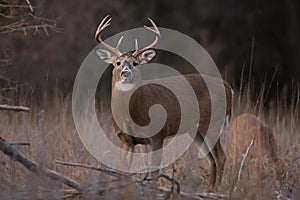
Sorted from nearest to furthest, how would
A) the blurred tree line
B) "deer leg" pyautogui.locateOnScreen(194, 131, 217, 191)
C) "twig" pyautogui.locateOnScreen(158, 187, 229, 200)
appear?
"twig" pyautogui.locateOnScreen(158, 187, 229, 200), "deer leg" pyautogui.locateOnScreen(194, 131, 217, 191), the blurred tree line

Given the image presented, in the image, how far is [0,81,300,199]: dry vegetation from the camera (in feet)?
15.8

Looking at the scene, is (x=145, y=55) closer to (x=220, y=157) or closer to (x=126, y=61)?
(x=126, y=61)

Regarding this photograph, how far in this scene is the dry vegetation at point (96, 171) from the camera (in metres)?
4.80

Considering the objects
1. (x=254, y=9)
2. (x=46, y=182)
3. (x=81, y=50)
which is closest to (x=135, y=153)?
(x=46, y=182)

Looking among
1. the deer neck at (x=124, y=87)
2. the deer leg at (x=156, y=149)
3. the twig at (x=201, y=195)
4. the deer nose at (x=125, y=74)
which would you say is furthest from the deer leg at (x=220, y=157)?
the twig at (x=201, y=195)

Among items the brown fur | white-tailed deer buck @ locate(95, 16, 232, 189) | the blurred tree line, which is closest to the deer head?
white-tailed deer buck @ locate(95, 16, 232, 189)

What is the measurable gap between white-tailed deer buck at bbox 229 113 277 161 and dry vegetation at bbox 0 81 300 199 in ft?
0.35

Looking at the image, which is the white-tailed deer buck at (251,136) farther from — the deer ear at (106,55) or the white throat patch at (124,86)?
the deer ear at (106,55)

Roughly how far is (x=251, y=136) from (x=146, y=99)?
5.60 ft

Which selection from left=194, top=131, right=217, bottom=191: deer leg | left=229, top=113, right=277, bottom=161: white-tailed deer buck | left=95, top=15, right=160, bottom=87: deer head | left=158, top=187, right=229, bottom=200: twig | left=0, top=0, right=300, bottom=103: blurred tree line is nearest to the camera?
left=158, top=187, right=229, bottom=200: twig

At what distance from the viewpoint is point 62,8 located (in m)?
15.8

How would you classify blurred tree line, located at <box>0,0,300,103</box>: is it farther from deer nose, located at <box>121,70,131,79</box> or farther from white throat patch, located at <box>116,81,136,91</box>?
deer nose, located at <box>121,70,131,79</box>

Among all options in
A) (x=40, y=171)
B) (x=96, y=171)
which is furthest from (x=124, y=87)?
(x=40, y=171)

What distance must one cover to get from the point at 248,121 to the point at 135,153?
1815 millimetres
